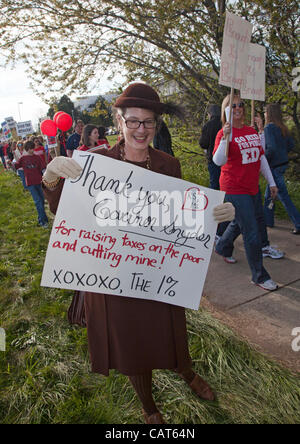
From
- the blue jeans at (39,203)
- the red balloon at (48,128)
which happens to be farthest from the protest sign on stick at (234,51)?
the blue jeans at (39,203)

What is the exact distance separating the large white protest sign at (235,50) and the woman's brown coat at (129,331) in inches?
47.6

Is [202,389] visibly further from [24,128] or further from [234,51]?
[24,128]

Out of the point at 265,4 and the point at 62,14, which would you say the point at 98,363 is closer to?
the point at 265,4

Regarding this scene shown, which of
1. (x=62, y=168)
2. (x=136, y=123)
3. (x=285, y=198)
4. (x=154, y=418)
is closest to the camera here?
(x=62, y=168)

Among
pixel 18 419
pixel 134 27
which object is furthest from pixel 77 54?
pixel 18 419

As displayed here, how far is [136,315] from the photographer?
1.84 m

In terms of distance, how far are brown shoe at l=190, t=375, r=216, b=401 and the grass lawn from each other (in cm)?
4

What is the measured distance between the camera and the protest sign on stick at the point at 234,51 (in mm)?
2475

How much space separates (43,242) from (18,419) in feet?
12.0

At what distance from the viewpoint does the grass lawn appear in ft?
7.04

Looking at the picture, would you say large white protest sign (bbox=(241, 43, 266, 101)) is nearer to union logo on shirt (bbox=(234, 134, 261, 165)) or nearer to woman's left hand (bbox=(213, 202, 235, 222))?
union logo on shirt (bbox=(234, 134, 261, 165))

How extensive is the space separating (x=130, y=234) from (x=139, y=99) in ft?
2.31

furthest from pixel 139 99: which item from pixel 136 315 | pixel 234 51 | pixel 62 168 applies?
pixel 234 51

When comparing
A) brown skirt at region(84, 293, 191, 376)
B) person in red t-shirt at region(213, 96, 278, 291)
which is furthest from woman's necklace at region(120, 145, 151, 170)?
person in red t-shirt at region(213, 96, 278, 291)
